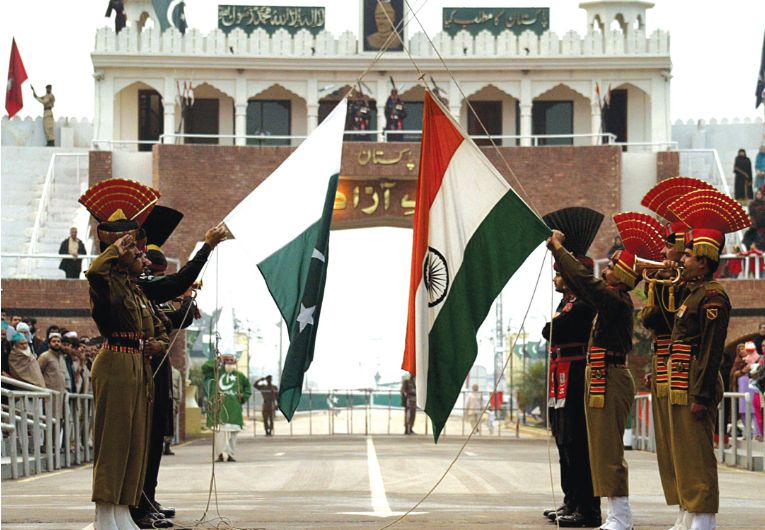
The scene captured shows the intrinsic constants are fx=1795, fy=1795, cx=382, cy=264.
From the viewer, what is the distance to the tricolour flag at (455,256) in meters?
11.9

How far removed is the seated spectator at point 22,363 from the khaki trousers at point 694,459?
1235cm

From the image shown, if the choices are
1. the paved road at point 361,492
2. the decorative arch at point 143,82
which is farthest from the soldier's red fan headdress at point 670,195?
the decorative arch at point 143,82

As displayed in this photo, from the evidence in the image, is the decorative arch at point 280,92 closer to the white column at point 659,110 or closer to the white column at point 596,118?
the white column at point 596,118

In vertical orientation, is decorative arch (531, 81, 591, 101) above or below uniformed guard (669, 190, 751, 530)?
above

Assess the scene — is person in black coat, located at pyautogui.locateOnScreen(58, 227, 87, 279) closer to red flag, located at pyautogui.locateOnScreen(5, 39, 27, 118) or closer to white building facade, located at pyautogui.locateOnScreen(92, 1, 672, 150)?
red flag, located at pyautogui.locateOnScreen(5, 39, 27, 118)

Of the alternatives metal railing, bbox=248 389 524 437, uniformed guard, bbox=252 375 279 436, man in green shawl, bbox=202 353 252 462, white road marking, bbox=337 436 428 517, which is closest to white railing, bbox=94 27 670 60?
metal railing, bbox=248 389 524 437

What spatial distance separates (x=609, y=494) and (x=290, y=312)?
7.79 ft

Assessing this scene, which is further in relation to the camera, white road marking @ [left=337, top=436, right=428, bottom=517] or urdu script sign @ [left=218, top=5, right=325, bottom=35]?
urdu script sign @ [left=218, top=5, right=325, bottom=35]

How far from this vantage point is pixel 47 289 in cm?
3997

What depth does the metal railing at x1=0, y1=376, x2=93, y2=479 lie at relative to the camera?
1977 centimetres

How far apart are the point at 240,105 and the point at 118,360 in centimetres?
4037

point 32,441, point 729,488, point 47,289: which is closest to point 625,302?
point 729,488

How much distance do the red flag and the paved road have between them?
19894 mm

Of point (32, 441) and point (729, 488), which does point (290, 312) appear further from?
point (32, 441)
